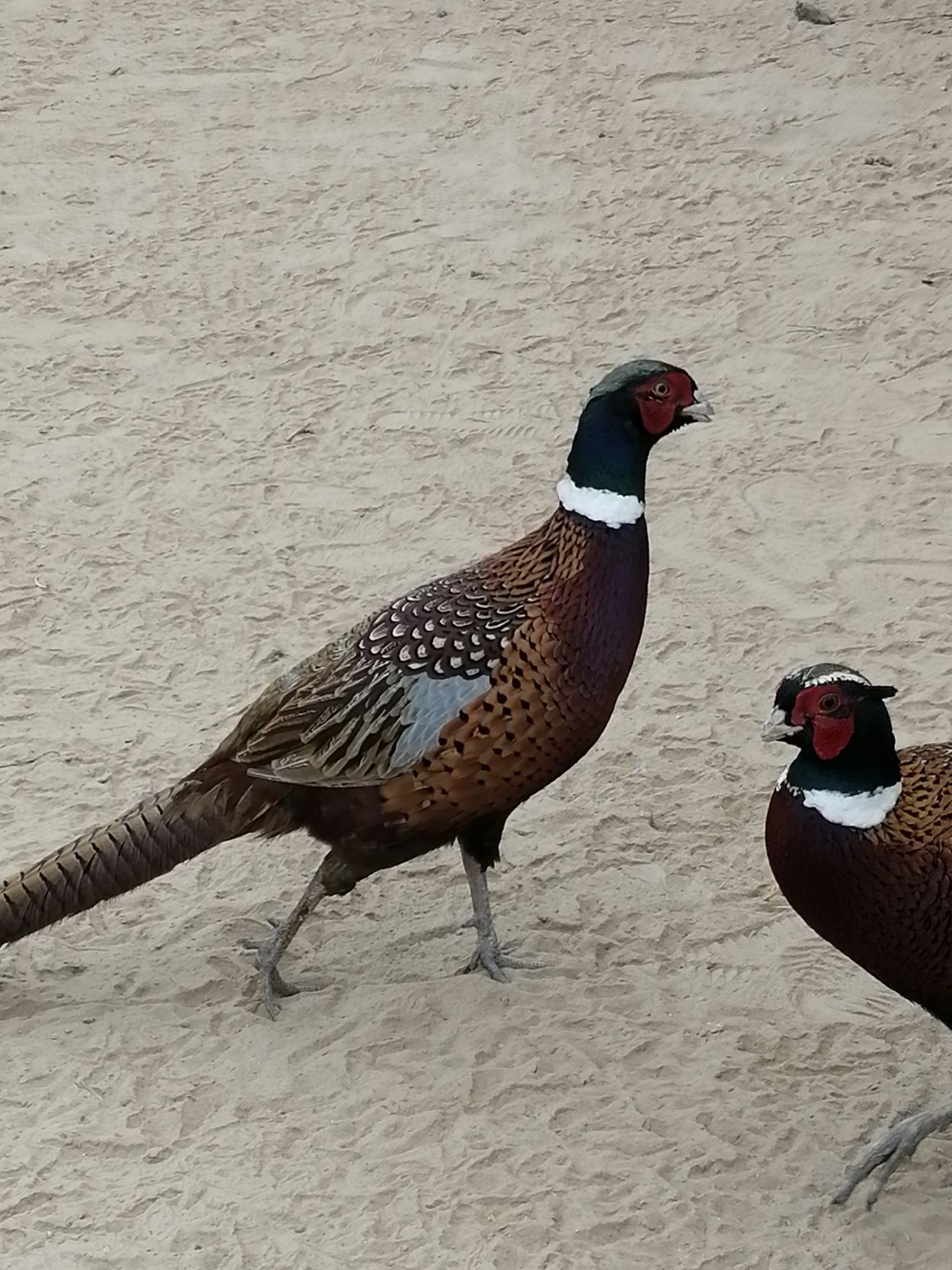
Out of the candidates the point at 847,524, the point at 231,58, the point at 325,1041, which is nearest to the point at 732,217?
the point at 847,524

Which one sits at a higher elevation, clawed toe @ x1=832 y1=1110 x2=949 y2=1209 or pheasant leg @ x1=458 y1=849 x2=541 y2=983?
pheasant leg @ x1=458 y1=849 x2=541 y2=983

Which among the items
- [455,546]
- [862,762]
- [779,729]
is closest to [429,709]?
[779,729]

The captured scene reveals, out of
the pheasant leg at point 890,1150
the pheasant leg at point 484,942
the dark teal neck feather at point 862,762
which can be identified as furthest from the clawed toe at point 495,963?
the dark teal neck feather at point 862,762

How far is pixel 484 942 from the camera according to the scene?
12.5 feet

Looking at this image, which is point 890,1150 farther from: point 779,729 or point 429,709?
point 429,709

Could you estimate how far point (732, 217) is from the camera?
269 inches

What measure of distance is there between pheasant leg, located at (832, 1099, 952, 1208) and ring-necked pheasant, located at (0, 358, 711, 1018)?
2.84 ft

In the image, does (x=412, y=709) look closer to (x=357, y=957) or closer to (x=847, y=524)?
(x=357, y=957)

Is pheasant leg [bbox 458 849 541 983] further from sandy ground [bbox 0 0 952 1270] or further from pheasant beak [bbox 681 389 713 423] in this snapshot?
pheasant beak [bbox 681 389 713 423]

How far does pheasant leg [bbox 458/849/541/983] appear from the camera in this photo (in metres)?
3.81

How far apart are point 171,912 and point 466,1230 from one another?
1102mm

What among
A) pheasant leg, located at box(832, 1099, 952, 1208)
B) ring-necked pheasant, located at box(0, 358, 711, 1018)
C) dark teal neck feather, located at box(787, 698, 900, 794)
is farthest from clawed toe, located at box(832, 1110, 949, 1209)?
ring-necked pheasant, located at box(0, 358, 711, 1018)

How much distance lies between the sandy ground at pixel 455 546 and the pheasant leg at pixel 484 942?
0.13 feet

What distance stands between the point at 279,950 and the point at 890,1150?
1.23 metres
